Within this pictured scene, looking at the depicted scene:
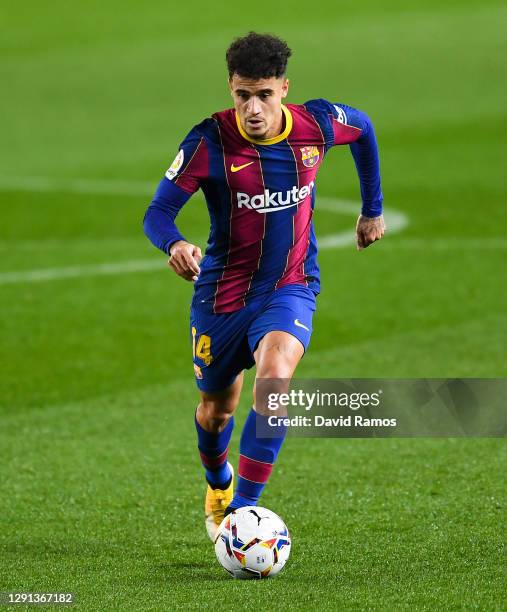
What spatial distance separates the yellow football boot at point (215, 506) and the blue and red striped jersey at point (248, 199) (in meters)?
1.03

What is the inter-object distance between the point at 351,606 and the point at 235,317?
5.94 feet

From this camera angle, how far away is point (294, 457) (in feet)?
→ 27.9

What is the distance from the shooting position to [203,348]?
21.7 ft

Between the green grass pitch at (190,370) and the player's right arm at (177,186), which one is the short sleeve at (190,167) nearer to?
the player's right arm at (177,186)

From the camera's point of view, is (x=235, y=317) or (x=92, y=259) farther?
(x=92, y=259)

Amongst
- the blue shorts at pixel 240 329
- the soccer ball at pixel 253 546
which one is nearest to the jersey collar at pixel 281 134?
the blue shorts at pixel 240 329

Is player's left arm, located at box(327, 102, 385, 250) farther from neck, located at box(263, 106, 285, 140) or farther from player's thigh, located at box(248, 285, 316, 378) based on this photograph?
player's thigh, located at box(248, 285, 316, 378)

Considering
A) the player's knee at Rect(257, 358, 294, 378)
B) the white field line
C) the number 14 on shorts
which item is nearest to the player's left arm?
the number 14 on shorts

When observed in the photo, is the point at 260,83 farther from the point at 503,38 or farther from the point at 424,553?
the point at 503,38

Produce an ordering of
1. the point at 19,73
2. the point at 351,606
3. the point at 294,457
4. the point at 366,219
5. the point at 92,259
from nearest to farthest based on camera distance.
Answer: the point at 351,606, the point at 366,219, the point at 294,457, the point at 92,259, the point at 19,73

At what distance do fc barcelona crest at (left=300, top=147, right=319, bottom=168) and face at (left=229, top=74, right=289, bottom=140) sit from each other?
0.84 ft

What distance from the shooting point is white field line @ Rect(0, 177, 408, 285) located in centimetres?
1546

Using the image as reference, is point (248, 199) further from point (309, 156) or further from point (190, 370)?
point (190, 370)

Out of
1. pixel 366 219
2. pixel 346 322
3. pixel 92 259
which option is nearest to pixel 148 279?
pixel 92 259
